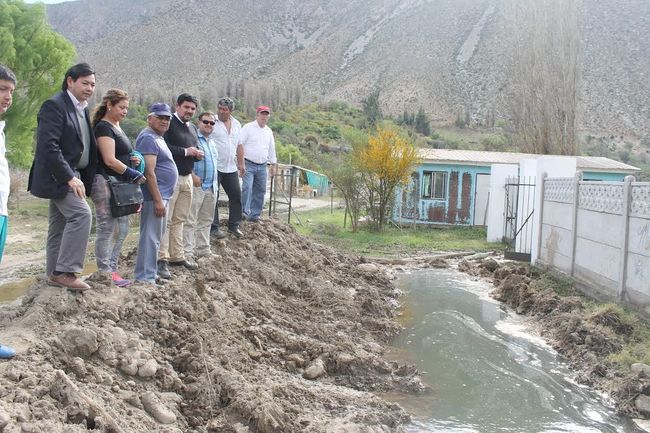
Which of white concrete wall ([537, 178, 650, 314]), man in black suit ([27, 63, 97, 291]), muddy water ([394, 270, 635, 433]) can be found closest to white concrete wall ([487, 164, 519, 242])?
white concrete wall ([537, 178, 650, 314])

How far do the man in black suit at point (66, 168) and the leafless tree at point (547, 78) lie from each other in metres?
27.8

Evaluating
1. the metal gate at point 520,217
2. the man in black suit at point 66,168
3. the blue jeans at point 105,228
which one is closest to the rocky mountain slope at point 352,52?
Answer: the metal gate at point 520,217

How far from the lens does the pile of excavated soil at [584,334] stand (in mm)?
5383

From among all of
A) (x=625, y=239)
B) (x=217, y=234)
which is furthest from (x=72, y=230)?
(x=625, y=239)

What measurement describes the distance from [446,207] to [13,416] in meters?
18.6

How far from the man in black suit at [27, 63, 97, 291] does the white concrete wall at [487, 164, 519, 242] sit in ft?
44.3

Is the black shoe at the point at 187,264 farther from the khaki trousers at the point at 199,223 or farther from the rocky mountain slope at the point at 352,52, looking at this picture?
the rocky mountain slope at the point at 352,52

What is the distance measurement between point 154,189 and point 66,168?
123 cm

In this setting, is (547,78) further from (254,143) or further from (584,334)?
(584,334)

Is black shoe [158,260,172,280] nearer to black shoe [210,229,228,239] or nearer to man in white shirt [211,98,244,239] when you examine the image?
man in white shirt [211,98,244,239]

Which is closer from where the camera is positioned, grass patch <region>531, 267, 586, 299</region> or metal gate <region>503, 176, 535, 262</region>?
grass patch <region>531, 267, 586, 299</region>

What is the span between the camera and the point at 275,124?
5112 cm

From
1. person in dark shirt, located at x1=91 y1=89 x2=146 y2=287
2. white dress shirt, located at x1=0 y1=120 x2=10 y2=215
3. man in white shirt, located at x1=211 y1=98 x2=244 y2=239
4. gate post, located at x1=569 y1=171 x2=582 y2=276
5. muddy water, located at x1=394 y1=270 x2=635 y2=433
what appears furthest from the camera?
gate post, located at x1=569 y1=171 x2=582 y2=276

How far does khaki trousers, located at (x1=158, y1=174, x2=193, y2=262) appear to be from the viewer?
601 cm
